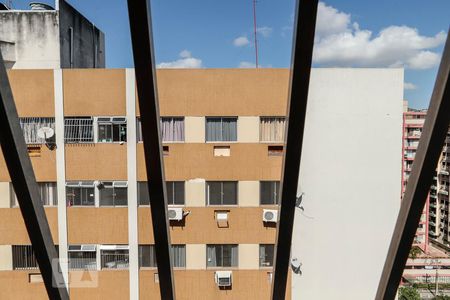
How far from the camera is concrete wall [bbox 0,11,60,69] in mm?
4867

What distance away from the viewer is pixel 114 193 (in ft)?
14.4

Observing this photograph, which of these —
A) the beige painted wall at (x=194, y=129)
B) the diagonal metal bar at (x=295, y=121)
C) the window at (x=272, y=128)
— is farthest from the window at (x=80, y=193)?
the diagonal metal bar at (x=295, y=121)

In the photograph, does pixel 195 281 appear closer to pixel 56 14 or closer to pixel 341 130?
pixel 341 130

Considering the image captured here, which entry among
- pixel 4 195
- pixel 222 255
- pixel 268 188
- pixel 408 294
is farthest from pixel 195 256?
pixel 408 294

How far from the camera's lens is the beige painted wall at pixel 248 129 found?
14.1ft

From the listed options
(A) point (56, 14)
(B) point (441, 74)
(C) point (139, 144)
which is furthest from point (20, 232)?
(B) point (441, 74)

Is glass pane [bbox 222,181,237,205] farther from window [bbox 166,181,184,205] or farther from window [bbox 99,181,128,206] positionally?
window [bbox 99,181,128,206]

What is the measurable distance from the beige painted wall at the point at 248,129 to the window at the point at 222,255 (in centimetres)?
171

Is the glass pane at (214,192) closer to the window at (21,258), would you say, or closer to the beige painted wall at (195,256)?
the beige painted wall at (195,256)

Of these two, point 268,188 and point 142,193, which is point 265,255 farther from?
point 142,193

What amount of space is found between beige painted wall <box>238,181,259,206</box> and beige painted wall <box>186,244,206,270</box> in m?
0.95

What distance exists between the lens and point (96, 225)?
14.5 ft

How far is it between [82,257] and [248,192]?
276 cm

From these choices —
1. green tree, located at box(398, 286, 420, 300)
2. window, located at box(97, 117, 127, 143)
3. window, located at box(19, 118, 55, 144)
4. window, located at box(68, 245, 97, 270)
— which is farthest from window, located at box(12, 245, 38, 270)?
green tree, located at box(398, 286, 420, 300)
